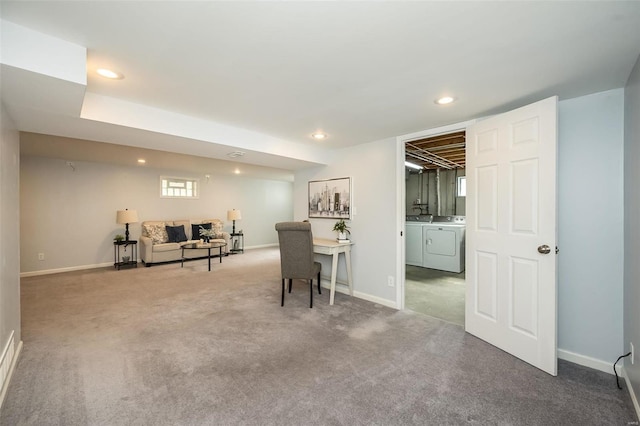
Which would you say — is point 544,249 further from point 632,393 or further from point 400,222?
point 400,222

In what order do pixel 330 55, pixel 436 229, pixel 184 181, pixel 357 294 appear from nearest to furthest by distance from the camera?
pixel 330 55
pixel 357 294
pixel 436 229
pixel 184 181

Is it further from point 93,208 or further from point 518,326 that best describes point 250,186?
point 518,326

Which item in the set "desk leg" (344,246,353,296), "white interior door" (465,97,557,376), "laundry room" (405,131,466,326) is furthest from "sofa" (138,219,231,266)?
"white interior door" (465,97,557,376)

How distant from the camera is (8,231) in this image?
2.04m

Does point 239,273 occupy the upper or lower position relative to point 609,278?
lower

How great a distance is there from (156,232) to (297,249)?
4.55 meters

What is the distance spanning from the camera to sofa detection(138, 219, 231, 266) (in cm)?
593

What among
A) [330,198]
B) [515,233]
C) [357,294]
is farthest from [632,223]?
[330,198]

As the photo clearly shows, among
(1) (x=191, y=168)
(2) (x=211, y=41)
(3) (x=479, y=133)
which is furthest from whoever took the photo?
(1) (x=191, y=168)

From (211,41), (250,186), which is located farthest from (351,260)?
(250,186)

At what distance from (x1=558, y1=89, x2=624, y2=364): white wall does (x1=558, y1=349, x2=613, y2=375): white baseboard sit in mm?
27

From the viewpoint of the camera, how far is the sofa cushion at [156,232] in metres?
6.20

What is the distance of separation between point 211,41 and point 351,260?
309cm

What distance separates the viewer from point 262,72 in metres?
1.82
